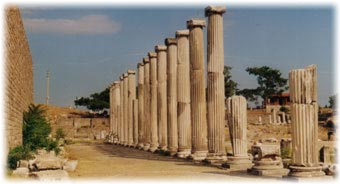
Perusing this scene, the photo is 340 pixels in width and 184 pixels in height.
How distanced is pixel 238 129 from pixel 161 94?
12.8 meters

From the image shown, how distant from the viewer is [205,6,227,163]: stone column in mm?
18703

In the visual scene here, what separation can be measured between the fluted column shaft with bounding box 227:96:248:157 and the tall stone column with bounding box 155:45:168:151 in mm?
11307

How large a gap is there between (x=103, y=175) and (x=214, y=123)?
232 inches

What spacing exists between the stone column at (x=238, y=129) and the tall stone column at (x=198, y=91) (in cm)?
420

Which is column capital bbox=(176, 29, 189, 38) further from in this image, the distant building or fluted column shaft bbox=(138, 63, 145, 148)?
the distant building

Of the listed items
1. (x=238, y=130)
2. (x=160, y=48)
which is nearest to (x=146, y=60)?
(x=160, y=48)

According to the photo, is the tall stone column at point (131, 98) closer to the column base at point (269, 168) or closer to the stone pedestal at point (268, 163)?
the stone pedestal at point (268, 163)

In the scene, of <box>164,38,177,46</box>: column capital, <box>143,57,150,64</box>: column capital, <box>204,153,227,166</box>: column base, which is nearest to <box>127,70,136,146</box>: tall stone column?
<box>143,57,150,64</box>: column capital

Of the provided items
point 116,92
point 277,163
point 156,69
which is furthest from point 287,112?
point 277,163

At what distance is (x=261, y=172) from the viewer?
45.5 ft

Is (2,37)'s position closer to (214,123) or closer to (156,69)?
(214,123)

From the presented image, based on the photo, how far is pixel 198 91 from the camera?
821 inches

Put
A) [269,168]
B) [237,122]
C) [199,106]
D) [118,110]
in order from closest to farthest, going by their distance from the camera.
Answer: [269,168], [237,122], [199,106], [118,110]

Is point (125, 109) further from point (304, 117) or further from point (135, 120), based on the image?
point (304, 117)
